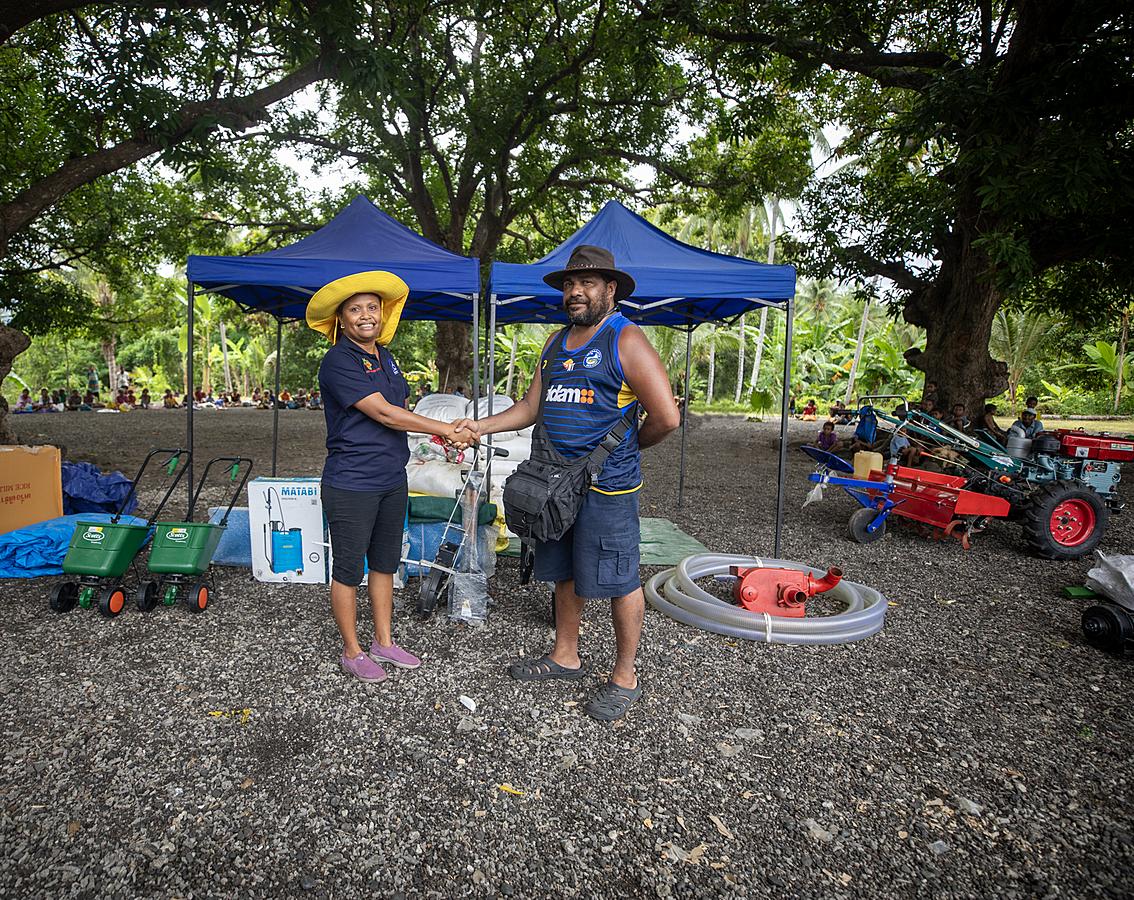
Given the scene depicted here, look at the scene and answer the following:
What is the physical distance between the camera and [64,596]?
12.9ft

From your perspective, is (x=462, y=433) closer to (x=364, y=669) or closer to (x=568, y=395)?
(x=568, y=395)

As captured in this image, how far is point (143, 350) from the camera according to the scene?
36.8 meters

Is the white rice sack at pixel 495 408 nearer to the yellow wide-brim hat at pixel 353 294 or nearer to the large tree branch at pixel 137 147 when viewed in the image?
the yellow wide-brim hat at pixel 353 294

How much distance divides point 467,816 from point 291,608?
235 cm

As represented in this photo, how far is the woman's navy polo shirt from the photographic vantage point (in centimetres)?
294

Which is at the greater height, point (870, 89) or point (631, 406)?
point (870, 89)

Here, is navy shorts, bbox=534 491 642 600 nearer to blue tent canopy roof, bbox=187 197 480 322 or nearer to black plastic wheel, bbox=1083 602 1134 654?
blue tent canopy roof, bbox=187 197 480 322

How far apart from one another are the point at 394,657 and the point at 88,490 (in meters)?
4.38

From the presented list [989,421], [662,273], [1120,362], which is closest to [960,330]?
[989,421]

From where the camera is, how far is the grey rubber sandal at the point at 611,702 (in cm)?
291

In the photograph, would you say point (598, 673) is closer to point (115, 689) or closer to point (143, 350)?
point (115, 689)

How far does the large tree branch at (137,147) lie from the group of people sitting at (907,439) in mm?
6877

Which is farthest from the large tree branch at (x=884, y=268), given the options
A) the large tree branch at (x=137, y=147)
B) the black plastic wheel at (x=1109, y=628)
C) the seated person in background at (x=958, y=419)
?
the large tree branch at (x=137, y=147)

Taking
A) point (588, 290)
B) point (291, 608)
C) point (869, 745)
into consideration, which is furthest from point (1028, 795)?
point (291, 608)
